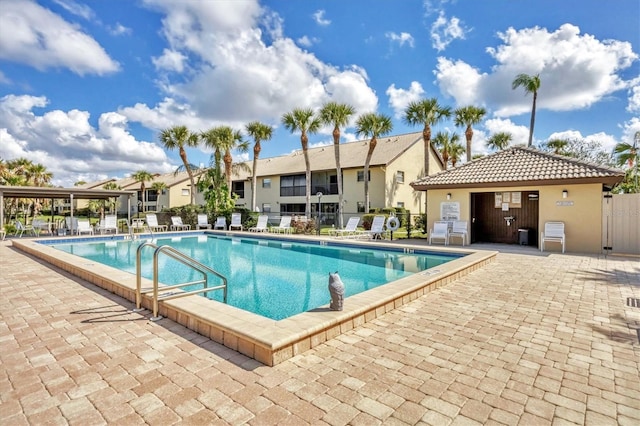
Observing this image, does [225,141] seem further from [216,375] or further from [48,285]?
[216,375]

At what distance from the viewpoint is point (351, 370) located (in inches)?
119

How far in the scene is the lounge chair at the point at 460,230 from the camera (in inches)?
527

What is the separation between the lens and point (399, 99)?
24703mm

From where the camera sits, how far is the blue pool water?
21.9 feet

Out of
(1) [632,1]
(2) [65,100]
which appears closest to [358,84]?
(1) [632,1]

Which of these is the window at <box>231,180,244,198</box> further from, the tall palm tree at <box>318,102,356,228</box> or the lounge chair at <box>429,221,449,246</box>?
the lounge chair at <box>429,221,449,246</box>

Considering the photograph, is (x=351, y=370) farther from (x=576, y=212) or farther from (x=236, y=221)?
(x=236, y=221)

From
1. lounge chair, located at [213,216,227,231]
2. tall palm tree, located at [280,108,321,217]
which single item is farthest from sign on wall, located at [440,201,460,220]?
lounge chair, located at [213,216,227,231]

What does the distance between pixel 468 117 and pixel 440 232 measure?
1592cm

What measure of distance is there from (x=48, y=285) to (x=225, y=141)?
61.1 ft

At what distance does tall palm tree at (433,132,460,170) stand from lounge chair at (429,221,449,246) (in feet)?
58.7

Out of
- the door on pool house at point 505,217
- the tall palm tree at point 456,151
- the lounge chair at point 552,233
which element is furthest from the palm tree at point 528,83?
the lounge chair at point 552,233

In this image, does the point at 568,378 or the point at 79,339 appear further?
the point at 79,339

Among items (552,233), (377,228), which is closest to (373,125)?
(377,228)
